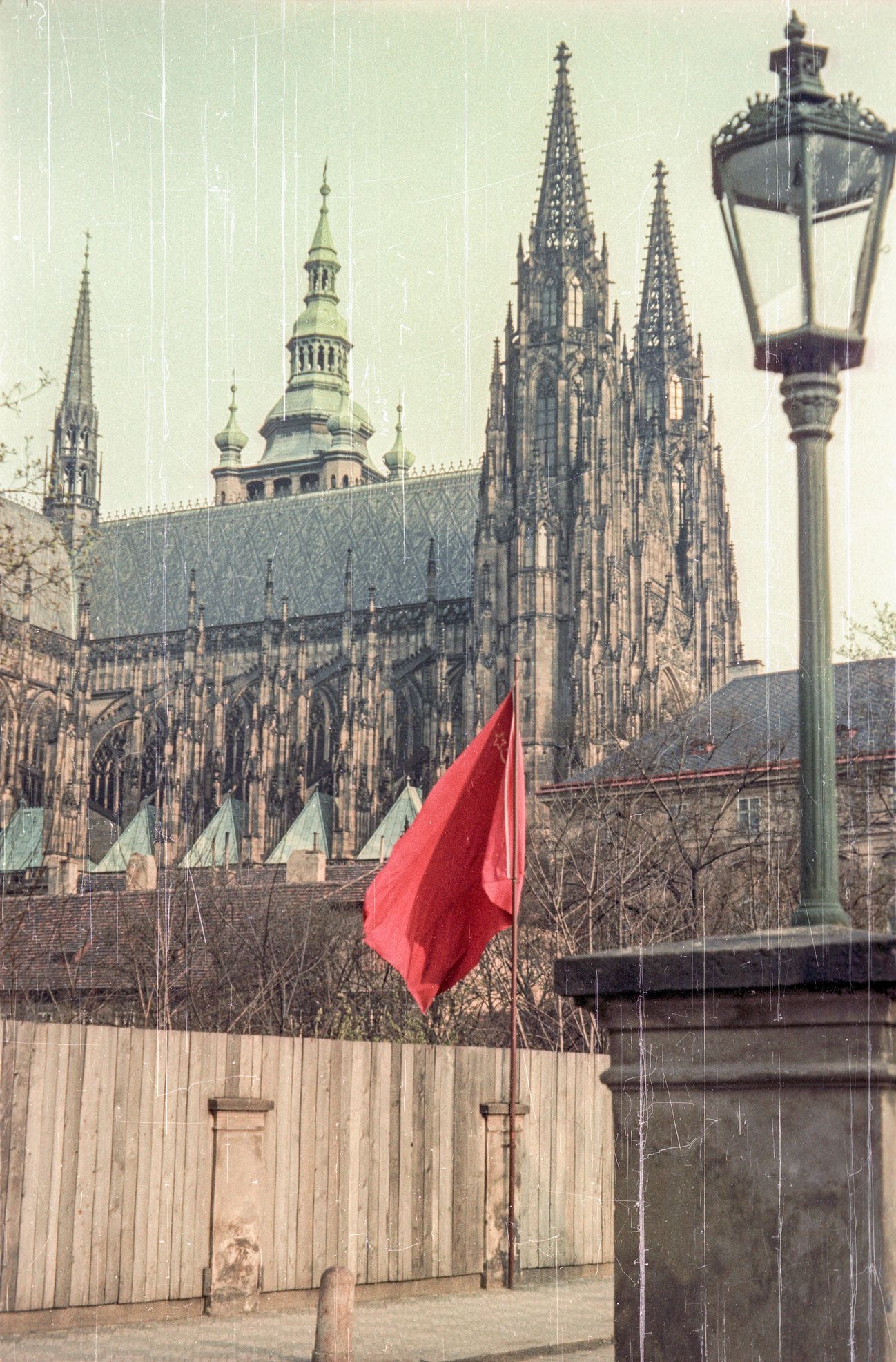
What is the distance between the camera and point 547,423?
60750mm

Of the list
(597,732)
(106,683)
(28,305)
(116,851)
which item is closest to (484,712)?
(597,732)

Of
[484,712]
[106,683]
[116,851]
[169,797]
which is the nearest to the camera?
[484,712]

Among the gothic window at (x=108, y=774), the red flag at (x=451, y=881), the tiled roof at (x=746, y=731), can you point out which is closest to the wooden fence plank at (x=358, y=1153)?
the red flag at (x=451, y=881)

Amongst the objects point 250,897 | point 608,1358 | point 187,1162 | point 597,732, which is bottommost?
point 608,1358

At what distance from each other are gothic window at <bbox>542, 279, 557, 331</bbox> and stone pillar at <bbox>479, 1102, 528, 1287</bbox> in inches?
1954

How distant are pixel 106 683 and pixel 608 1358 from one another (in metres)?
66.3

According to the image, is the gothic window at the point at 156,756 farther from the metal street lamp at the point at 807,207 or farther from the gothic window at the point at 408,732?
the metal street lamp at the point at 807,207

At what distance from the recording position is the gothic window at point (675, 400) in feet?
237

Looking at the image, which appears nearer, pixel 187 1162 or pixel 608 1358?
pixel 608 1358

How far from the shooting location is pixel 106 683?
74.4 metres

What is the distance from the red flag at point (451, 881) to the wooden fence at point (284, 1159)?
270cm

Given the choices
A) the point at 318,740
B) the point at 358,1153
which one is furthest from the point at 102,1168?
the point at 318,740

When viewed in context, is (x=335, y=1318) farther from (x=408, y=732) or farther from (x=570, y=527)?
(x=408, y=732)

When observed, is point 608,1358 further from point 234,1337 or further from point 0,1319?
point 0,1319
